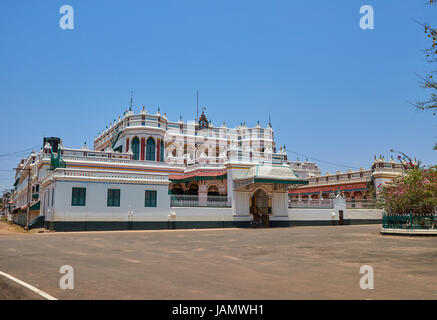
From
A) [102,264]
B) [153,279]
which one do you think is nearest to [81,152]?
[102,264]

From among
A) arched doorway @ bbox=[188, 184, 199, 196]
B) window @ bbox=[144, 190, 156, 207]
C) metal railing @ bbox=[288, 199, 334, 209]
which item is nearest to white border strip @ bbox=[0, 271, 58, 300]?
window @ bbox=[144, 190, 156, 207]

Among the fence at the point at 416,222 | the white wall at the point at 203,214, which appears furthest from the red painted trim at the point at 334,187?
the fence at the point at 416,222

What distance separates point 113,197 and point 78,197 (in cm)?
269

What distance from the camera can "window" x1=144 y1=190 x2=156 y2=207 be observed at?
31.6m

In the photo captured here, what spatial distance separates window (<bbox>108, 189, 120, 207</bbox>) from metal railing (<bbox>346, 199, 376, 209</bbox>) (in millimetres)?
25541

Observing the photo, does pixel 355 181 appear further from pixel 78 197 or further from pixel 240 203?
pixel 78 197

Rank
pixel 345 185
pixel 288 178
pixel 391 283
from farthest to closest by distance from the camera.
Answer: pixel 345 185 < pixel 288 178 < pixel 391 283

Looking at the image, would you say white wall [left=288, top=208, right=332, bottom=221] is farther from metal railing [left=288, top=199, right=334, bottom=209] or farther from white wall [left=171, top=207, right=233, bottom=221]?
white wall [left=171, top=207, right=233, bottom=221]

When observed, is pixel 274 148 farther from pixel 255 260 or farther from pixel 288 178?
pixel 255 260

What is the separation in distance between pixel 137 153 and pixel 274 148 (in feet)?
67.0

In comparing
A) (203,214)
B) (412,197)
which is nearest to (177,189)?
(203,214)

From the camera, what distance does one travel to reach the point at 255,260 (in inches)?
460

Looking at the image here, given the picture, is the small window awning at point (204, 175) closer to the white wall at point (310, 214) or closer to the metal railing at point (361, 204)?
the white wall at point (310, 214)

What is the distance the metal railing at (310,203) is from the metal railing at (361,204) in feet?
7.49
